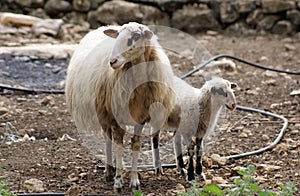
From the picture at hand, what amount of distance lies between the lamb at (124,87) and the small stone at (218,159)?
0.72 m

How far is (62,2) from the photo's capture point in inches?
442

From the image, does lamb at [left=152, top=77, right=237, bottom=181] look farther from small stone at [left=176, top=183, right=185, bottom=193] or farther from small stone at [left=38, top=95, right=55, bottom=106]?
small stone at [left=38, top=95, right=55, bottom=106]

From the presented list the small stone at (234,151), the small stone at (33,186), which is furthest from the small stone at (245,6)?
the small stone at (33,186)

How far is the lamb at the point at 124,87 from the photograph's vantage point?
14.2ft

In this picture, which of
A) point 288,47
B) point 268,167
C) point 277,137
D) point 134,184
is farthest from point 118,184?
point 288,47

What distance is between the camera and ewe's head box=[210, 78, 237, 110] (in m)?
4.74

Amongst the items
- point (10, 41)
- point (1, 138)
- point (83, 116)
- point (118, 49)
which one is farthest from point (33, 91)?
point (118, 49)

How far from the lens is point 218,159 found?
520 cm

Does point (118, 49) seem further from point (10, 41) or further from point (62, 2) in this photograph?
point (62, 2)

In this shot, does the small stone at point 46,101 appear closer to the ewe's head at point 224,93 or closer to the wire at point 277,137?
the wire at point 277,137

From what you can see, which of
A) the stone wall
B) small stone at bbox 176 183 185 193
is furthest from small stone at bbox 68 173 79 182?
the stone wall

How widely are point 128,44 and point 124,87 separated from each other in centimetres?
34

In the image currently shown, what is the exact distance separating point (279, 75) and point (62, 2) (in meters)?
4.53

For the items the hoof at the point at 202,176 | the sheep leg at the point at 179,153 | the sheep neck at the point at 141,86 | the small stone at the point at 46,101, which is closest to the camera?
the sheep neck at the point at 141,86
